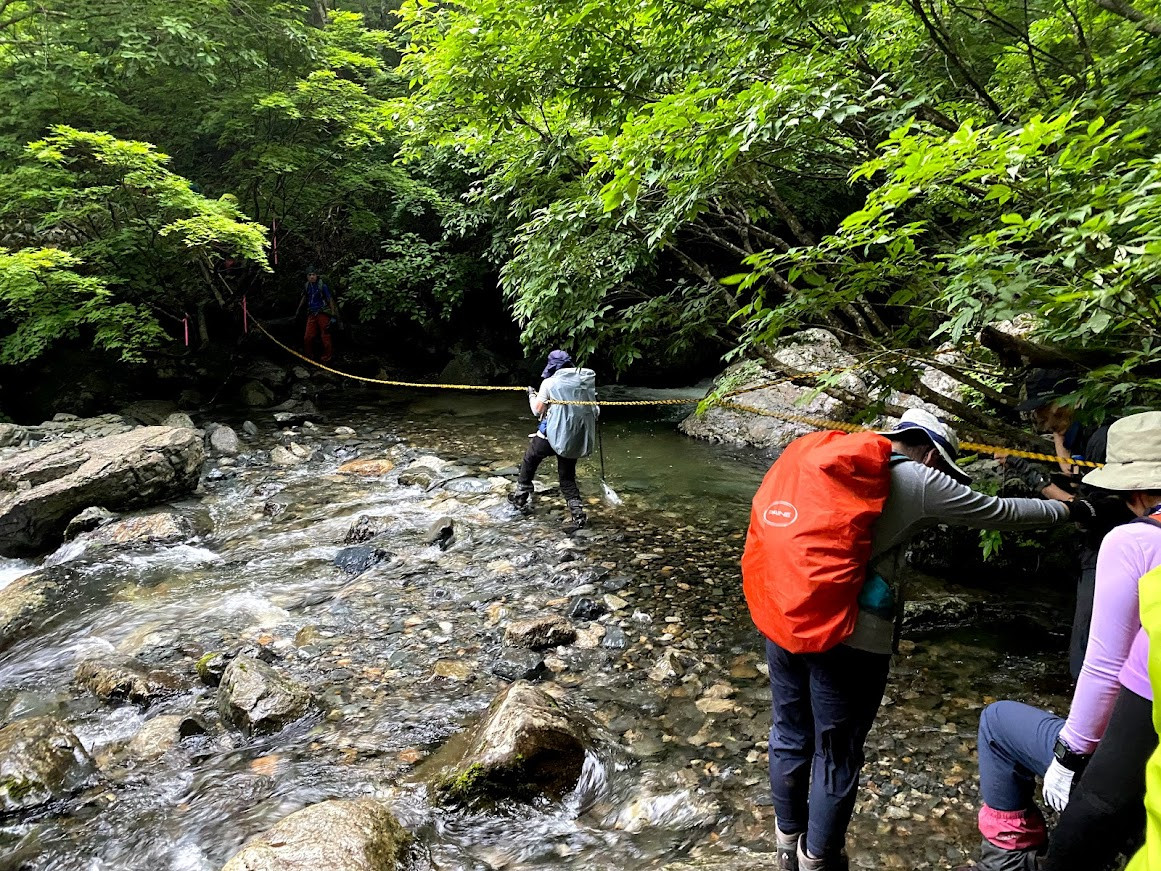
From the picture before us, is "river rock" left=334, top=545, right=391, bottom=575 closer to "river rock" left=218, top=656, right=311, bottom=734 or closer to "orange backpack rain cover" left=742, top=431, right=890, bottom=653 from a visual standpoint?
"river rock" left=218, top=656, right=311, bottom=734

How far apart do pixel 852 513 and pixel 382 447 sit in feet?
38.3

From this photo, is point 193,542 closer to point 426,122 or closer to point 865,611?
point 426,122

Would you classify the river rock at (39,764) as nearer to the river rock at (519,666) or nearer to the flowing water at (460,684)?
the flowing water at (460,684)

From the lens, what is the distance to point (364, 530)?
8.37 meters

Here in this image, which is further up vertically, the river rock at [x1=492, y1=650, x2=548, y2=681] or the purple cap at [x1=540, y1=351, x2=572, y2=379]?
the purple cap at [x1=540, y1=351, x2=572, y2=379]

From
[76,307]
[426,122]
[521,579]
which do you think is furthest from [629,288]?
[76,307]

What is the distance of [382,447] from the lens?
42.9 ft

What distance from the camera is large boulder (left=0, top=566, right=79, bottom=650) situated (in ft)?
20.5

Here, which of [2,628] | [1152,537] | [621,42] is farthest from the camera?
[2,628]

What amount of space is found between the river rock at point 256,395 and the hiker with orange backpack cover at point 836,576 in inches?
629

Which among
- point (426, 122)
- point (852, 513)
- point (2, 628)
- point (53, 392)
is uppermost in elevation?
point (426, 122)

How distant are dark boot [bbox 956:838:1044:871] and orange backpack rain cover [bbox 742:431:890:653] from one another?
1280 mm

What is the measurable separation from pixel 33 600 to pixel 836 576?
310 inches

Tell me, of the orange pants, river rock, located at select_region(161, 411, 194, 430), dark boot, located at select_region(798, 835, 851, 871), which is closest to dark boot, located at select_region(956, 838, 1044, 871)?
dark boot, located at select_region(798, 835, 851, 871)
